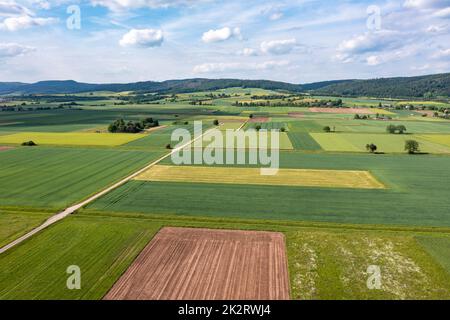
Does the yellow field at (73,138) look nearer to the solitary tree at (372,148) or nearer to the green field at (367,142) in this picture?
the green field at (367,142)

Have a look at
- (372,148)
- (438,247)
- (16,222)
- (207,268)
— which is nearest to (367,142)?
(372,148)

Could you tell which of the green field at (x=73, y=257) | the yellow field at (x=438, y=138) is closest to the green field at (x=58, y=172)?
the green field at (x=73, y=257)

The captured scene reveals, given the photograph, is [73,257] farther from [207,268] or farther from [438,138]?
[438,138]

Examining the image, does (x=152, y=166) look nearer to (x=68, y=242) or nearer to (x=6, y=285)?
(x=68, y=242)

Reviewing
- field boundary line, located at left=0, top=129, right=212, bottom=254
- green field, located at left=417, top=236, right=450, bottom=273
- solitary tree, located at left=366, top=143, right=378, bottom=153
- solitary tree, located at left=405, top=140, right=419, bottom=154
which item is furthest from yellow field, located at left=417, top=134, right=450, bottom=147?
field boundary line, located at left=0, top=129, right=212, bottom=254

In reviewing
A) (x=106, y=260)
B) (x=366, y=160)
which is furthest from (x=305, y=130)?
(x=106, y=260)

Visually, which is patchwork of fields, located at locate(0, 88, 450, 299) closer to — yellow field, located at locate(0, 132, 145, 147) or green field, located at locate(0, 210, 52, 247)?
green field, located at locate(0, 210, 52, 247)
